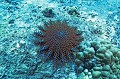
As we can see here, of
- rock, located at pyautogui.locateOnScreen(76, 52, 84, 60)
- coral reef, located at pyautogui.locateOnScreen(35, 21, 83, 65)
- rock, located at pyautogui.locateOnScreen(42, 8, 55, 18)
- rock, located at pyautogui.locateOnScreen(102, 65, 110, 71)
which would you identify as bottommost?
rock, located at pyautogui.locateOnScreen(102, 65, 110, 71)

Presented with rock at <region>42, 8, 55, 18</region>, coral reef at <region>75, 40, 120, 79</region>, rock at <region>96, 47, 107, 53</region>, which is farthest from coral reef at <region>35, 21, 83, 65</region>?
rock at <region>42, 8, 55, 18</region>

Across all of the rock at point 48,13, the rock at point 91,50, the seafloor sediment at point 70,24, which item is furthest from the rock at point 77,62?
the rock at point 48,13

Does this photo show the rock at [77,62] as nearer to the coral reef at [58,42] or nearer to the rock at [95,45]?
the coral reef at [58,42]

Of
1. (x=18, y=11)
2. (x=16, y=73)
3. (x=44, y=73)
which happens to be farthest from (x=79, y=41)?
(x=18, y=11)

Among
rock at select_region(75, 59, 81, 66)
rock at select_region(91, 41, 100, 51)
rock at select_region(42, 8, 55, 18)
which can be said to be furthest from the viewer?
rock at select_region(42, 8, 55, 18)

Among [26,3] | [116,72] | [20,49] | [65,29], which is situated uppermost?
[26,3]

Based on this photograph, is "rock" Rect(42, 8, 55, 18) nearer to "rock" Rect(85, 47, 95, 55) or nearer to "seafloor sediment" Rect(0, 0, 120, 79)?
"seafloor sediment" Rect(0, 0, 120, 79)

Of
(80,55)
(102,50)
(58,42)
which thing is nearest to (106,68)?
(102,50)

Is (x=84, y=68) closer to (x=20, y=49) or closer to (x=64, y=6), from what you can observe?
(x=20, y=49)

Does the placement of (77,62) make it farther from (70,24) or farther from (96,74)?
(70,24)
